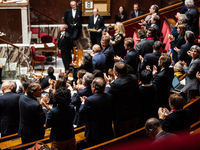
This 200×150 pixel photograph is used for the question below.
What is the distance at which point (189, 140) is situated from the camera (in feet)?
1.05

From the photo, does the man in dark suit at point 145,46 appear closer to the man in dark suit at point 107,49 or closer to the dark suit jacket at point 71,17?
the man in dark suit at point 107,49

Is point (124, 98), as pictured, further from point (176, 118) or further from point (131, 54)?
point (131, 54)

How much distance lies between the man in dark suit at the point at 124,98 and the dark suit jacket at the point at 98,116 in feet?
0.64

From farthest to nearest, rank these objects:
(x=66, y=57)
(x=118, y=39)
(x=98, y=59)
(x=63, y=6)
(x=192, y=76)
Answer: (x=63, y=6), (x=66, y=57), (x=118, y=39), (x=98, y=59), (x=192, y=76)

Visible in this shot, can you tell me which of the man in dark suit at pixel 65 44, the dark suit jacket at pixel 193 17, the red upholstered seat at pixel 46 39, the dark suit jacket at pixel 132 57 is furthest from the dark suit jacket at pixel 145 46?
the red upholstered seat at pixel 46 39

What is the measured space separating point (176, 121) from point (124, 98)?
0.76m

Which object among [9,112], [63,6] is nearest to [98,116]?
[9,112]

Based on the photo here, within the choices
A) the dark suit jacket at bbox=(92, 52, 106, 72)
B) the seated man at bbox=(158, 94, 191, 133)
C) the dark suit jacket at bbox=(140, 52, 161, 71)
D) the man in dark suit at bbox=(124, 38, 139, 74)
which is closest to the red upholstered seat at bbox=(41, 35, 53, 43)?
the dark suit jacket at bbox=(92, 52, 106, 72)

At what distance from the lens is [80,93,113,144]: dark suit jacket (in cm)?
310

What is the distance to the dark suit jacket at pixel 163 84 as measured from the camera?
3.98 meters

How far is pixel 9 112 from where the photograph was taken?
385 centimetres

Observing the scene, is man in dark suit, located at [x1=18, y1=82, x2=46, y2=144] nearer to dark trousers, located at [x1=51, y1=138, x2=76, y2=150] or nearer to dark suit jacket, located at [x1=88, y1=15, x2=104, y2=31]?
dark trousers, located at [x1=51, y1=138, x2=76, y2=150]

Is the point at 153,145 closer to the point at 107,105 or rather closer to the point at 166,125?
the point at 166,125

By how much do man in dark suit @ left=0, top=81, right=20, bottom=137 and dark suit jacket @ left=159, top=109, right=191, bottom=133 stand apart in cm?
205
